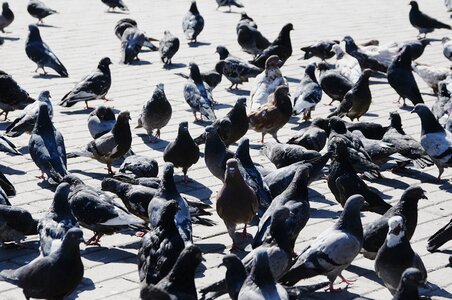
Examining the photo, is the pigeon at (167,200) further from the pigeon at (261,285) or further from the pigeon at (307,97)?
the pigeon at (307,97)

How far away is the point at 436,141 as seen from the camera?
11.3 metres

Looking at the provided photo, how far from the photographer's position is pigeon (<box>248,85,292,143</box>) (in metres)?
12.4

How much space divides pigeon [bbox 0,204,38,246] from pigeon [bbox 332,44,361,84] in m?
7.50

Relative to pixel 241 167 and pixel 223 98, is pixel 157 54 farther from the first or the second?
pixel 241 167

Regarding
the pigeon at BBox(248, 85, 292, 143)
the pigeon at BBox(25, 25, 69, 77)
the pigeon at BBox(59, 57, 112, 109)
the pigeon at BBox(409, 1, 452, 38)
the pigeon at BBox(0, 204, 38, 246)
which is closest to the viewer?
the pigeon at BBox(0, 204, 38, 246)

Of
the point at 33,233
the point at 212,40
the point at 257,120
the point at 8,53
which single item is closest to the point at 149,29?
the point at 212,40

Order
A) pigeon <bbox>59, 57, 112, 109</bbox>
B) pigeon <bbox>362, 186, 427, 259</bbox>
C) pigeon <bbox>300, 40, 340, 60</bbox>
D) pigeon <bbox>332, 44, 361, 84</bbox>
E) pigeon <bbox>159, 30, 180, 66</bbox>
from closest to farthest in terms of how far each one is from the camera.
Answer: pigeon <bbox>362, 186, 427, 259</bbox>
pigeon <bbox>59, 57, 112, 109</bbox>
pigeon <bbox>332, 44, 361, 84</bbox>
pigeon <bbox>159, 30, 180, 66</bbox>
pigeon <bbox>300, 40, 340, 60</bbox>

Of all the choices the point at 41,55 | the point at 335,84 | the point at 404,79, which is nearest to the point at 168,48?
the point at 41,55

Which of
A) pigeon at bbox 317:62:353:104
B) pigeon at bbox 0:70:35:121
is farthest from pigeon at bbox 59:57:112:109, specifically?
pigeon at bbox 317:62:353:104

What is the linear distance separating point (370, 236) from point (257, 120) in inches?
171

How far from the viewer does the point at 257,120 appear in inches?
488

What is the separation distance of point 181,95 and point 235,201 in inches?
251

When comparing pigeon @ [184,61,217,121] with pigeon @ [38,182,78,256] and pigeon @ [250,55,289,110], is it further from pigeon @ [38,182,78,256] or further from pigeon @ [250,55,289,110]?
pigeon @ [38,182,78,256]

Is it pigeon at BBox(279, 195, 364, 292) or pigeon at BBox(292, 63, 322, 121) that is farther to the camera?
pigeon at BBox(292, 63, 322, 121)
